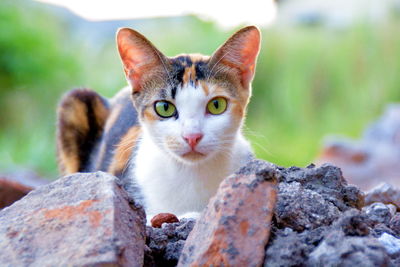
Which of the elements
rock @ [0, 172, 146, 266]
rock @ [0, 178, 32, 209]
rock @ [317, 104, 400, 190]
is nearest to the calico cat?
rock @ [0, 178, 32, 209]

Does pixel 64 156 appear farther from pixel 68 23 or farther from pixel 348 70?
pixel 68 23

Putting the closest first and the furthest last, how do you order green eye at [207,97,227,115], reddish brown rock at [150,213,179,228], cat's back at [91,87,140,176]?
reddish brown rock at [150,213,179,228] < green eye at [207,97,227,115] < cat's back at [91,87,140,176]

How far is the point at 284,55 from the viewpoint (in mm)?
10828

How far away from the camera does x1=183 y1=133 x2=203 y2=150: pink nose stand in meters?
2.57

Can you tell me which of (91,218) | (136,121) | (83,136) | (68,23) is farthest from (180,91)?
(68,23)

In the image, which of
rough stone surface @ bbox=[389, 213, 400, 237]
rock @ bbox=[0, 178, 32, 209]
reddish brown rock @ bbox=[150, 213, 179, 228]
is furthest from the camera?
rock @ bbox=[0, 178, 32, 209]

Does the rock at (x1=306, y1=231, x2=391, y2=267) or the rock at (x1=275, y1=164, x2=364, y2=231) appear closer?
the rock at (x1=306, y1=231, x2=391, y2=267)

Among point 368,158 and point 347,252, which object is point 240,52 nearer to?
point 347,252

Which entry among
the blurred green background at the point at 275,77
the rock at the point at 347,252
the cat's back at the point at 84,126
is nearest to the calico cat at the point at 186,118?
the cat's back at the point at 84,126

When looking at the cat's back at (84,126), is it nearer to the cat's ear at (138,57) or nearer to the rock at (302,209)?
the cat's ear at (138,57)

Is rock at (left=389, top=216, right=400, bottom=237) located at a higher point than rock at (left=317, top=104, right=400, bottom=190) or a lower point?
lower

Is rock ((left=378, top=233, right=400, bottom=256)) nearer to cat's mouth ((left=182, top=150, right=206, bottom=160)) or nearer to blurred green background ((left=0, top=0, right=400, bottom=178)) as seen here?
cat's mouth ((left=182, top=150, right=206, bottom=160))

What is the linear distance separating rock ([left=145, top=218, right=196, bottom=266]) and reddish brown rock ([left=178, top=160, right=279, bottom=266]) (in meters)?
0.19

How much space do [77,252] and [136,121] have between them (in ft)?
7.02
